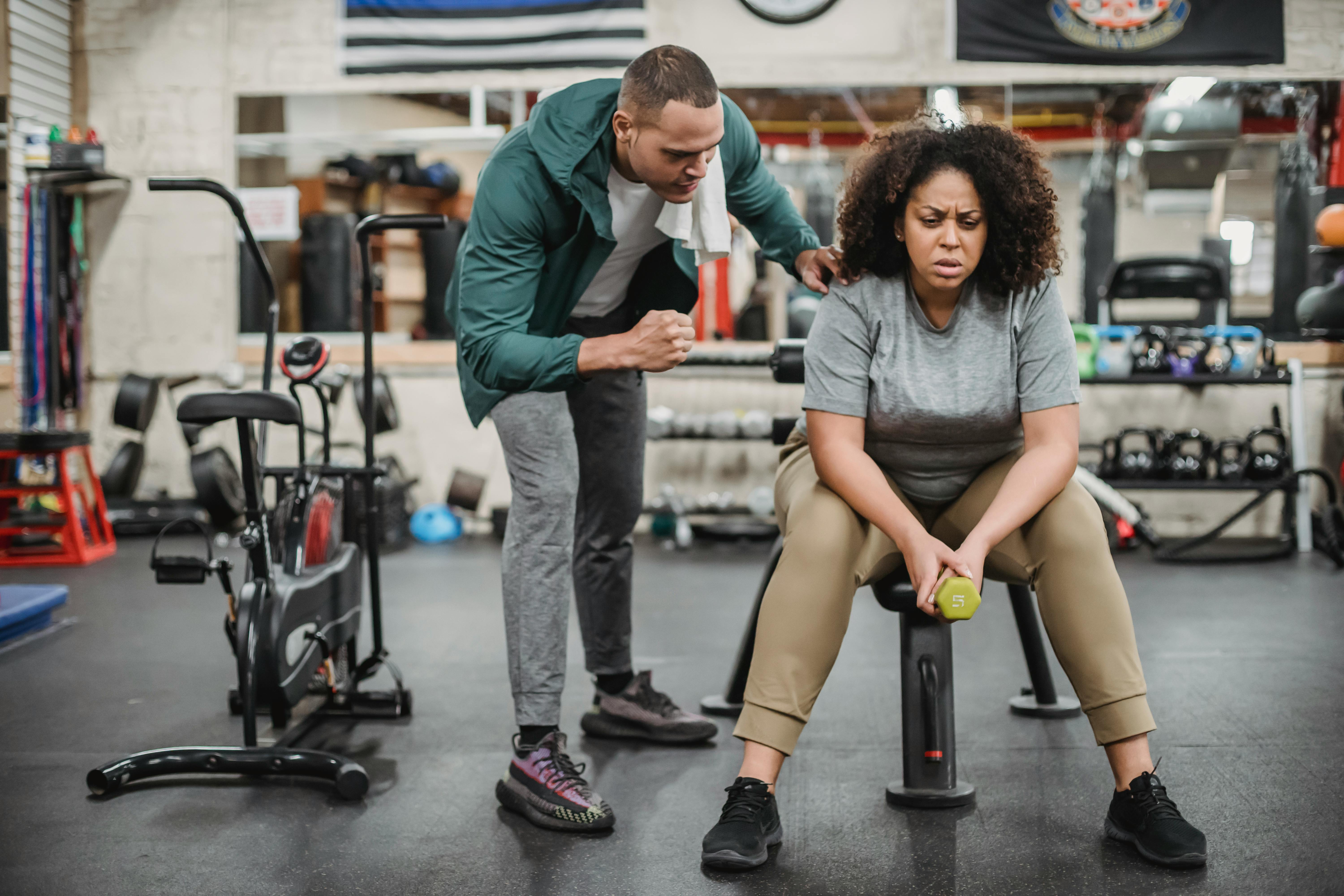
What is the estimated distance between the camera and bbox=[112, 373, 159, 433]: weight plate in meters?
4.45

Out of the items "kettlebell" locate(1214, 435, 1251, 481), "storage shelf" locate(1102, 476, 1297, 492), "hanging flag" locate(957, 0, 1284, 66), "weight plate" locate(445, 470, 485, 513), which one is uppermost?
"hanging flag" locate(957, 0, 1284, 66)

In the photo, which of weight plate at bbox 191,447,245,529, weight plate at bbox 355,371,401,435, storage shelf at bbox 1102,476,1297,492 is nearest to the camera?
weight plate at bbox 191,447,245,529

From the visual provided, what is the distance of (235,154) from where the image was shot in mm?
5539

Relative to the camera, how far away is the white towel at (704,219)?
70.0 inches

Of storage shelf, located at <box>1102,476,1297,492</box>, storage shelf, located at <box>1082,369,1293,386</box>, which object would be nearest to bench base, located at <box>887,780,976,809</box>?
storage shelf, located at <box>1102,476,1297,492</box>

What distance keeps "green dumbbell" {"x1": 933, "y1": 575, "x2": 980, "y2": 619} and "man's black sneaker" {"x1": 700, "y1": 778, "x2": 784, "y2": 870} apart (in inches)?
14.8

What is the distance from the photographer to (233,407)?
179 centimetres

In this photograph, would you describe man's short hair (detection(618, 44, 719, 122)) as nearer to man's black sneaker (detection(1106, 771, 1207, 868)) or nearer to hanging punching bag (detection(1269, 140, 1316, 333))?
man's black sneaker (detection(1106, 771, 1207, 868))

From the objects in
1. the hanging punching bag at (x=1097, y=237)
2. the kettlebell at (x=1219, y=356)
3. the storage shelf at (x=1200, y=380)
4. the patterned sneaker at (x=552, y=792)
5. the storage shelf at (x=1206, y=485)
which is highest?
the hanging punching bag at (x=1097, y=237)

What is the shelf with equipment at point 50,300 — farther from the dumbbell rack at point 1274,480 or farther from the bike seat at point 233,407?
the dumbbell rack at point 1274,480

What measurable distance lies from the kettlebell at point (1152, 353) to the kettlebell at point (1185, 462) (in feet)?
1.01

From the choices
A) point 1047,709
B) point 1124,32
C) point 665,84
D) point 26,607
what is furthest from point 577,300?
point 1124,32

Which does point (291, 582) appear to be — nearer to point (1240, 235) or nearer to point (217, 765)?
point (217, 765)

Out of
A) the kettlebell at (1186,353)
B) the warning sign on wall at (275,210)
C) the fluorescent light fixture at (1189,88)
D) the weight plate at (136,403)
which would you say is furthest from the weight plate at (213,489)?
the fluorescent light fixture at (1189,88)
